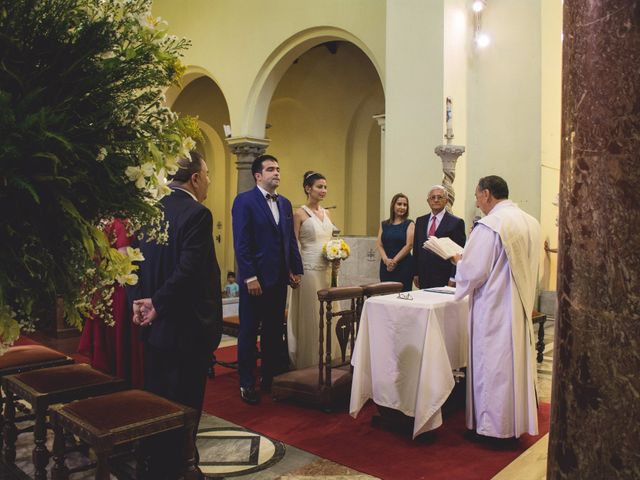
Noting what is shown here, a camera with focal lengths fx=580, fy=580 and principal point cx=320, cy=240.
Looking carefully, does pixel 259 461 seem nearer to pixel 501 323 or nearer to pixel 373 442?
pixel 373 442

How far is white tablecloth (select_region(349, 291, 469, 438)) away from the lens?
3.23m

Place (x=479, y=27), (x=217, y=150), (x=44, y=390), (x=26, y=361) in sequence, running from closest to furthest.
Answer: (x=44, y=390)
(x=26, y=361)
(x=479, y=27)
(x=217, y=150)

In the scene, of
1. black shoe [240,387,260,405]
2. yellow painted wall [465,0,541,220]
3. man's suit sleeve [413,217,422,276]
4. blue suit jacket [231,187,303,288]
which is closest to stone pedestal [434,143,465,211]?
man's suit sleeve [413,217,422,276]

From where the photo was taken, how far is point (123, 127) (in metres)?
1.34

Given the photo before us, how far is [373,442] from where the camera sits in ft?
10.9

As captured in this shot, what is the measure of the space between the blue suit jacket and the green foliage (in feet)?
8.78

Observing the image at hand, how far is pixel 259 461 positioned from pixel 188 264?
1.20 m

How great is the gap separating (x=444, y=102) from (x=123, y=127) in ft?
18.6

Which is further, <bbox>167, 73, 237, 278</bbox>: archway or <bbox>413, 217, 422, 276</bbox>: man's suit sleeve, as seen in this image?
<bbox>167, 73, 237, 278</bbox>: archway

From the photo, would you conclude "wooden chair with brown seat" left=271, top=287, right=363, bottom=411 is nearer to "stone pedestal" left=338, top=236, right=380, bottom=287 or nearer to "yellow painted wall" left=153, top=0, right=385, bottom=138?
"stone pedestal" left=338, top=236, right=380, bottom=287

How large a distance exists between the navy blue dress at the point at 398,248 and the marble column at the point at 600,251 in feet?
15.0

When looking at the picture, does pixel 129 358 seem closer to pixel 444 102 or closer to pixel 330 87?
pixel 444 102

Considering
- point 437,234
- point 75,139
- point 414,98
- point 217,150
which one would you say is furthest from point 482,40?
point 217,150

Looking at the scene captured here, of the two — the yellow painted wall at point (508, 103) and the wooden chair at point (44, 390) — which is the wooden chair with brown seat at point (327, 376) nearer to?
the wooden chair at point (44, 390)
